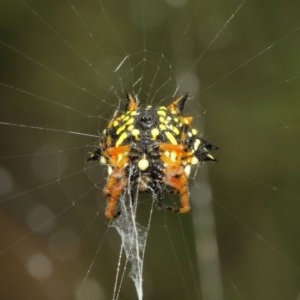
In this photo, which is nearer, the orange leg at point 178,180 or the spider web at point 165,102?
the orange leg at point 178,180

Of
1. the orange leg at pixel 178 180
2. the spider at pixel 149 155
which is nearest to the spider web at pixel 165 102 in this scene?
the spider at pixel 149 155

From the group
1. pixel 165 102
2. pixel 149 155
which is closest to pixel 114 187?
pixel 149 155

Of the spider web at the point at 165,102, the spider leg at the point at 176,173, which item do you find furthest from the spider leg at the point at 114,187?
the spider web at the point at 165,102

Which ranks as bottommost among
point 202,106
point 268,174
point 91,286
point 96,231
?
point 91,286

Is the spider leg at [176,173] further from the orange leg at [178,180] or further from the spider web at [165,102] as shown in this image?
the spider web at [165,102]

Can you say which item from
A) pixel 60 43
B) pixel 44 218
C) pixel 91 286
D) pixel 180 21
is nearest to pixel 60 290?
pixel 91 286

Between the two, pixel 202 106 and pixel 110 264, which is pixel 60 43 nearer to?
pixel 202 106

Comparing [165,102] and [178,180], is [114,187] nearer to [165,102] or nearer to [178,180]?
[178,180]
